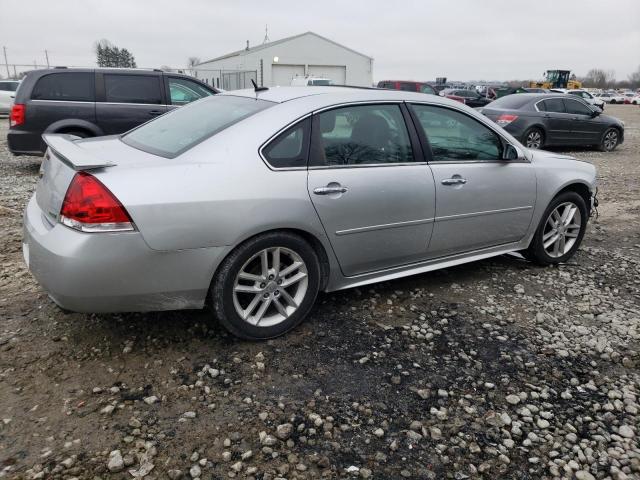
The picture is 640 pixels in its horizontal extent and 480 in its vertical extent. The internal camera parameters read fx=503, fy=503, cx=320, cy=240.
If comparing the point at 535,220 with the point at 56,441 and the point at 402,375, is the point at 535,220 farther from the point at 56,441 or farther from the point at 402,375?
the point at 56,441

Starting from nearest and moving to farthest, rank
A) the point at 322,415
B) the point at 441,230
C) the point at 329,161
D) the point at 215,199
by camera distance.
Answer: the point at 322,415
the point at 215,199
the point at 329,161
the point at 441,230

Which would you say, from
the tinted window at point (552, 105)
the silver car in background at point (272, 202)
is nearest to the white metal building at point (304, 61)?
the tinted window at point (552, 105)

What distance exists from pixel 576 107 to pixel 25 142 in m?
12.2

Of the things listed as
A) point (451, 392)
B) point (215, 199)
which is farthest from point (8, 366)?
point (451, 392)

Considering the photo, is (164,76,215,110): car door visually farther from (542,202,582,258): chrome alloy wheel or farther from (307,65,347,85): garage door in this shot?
(307,65,347,85): garage door

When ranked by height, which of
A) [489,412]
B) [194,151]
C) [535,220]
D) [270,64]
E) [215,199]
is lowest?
[489,412]

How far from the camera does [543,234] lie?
4.48 meters

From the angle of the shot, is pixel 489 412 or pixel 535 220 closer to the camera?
pixel 489 412

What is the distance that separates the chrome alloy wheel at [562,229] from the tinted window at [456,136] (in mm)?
1006

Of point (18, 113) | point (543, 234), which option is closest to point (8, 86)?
point (18, 113)

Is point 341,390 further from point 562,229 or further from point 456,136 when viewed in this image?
point 562,229

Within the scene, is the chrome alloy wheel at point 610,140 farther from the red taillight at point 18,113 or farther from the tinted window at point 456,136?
the red taillight at point 18,113

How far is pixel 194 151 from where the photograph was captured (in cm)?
289

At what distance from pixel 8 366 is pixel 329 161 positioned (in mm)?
2197
